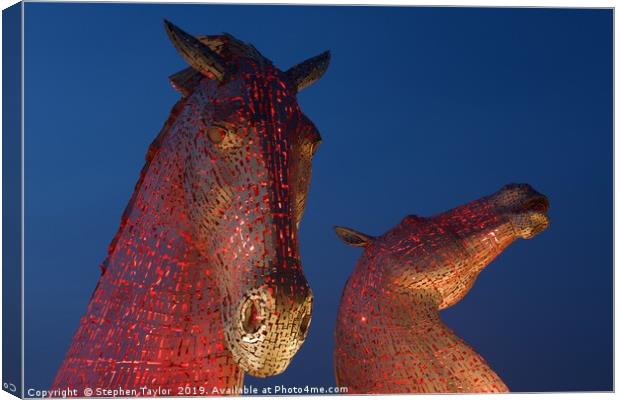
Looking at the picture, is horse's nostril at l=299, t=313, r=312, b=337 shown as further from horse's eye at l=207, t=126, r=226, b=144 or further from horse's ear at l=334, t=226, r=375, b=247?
horse's ear at l=334, t=226, r=375, b=247

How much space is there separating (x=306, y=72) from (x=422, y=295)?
3.86ft

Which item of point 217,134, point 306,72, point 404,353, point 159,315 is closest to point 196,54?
point 217,134

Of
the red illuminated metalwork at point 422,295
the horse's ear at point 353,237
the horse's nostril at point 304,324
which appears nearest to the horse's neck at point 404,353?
the red illuminated metalwork at point 422,295

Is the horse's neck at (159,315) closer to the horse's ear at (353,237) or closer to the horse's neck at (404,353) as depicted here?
the horse's neck at (404,353)

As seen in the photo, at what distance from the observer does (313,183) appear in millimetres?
4090

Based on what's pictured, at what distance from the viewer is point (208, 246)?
187 cm

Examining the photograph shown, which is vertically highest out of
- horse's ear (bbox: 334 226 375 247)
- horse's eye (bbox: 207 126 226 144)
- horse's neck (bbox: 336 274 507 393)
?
horse's eye (bbox: 207 126 226 144)

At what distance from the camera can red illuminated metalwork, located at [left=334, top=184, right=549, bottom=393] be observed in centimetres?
289

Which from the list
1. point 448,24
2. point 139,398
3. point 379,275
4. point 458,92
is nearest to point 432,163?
point 458,92

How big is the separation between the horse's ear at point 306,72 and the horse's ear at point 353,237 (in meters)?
1.08

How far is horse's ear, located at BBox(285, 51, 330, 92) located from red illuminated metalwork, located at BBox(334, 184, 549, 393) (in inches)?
39.3

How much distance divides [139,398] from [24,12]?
5.18ft

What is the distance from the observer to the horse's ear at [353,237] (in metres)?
3.19

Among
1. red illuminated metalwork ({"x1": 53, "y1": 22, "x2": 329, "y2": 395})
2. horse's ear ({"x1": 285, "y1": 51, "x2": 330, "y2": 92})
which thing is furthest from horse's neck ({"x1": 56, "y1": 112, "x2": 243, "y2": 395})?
horse's ear ({"x1": 285, "y1": 51, "x2": 330, "y2": 92})
